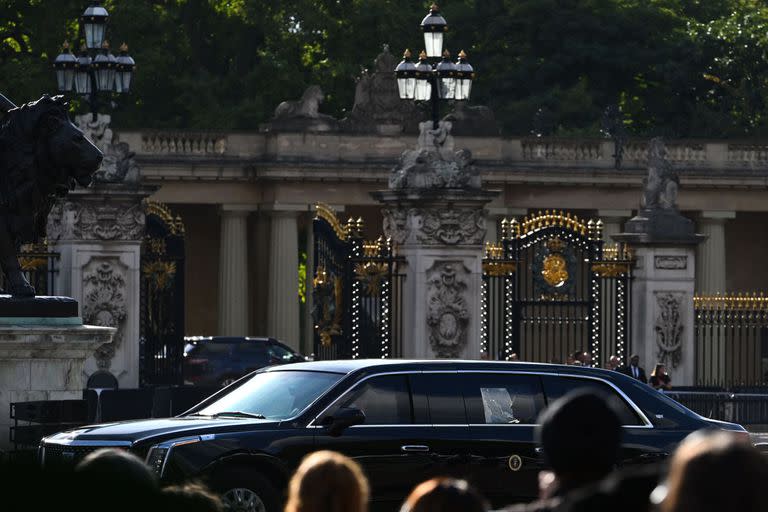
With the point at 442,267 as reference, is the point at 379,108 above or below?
above

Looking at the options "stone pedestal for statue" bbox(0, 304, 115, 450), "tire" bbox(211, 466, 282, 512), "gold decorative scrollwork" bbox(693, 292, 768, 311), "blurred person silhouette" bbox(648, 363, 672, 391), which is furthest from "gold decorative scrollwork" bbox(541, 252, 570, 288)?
"tire" bbox(211, 466, 282, 512)

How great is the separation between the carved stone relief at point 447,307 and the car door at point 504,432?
36.9 feet

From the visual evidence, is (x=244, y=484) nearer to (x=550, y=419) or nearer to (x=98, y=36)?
(x=550, y=419)

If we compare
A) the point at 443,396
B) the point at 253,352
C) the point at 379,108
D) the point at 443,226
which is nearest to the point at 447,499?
the point at 443,396

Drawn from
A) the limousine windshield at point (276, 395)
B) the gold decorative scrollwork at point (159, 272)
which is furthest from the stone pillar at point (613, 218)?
the limousine windshield at point (276, 395)

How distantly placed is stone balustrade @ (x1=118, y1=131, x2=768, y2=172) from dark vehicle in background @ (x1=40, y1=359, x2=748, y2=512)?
35.4 m

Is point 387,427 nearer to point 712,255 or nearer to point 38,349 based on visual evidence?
point 38,349

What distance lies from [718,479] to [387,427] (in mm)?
9298

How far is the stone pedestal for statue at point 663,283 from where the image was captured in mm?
27828

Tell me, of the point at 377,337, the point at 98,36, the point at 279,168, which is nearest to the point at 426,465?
the point at 377,337

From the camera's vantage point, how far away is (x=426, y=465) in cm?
1501

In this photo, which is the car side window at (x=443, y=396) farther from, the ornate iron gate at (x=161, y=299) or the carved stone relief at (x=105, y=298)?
the ornate iron gate at (x=161, y=299)

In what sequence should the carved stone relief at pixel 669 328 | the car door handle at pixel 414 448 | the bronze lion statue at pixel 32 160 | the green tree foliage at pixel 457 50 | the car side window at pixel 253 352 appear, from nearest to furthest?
the car door handle at pixel 414 448, the bronze lion statue at pixel 32 160, the carved stone relief at pixel 669 328, the car side window at pixel 253 352, the green tree foliage at pixel 457 50

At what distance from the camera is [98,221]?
26938 millimetres
